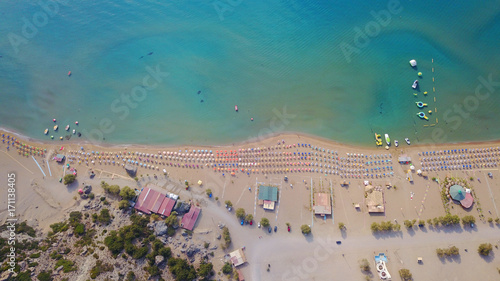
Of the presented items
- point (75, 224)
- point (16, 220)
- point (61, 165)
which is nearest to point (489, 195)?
point (75, 224)

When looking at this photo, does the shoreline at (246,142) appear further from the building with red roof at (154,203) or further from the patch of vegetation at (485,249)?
the patch of vegetation at (485,249)

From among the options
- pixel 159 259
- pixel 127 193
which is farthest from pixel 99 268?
pixel 127 193

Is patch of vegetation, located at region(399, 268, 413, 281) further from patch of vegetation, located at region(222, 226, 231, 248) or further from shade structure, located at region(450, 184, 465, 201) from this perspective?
patch of vegetation, located at region(222, 226, 231, 248)

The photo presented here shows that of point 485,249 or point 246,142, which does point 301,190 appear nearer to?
point 246,142

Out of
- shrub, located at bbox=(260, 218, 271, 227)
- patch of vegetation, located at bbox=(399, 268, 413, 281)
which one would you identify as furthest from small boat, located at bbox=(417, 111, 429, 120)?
shrub, located at bbox=(260, 218, 271, 227)

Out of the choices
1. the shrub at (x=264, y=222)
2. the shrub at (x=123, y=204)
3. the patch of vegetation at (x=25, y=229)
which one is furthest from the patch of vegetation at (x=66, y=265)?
the shrub at (x=264, y=222)
